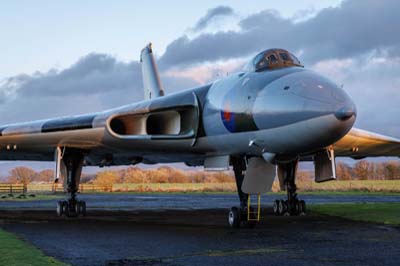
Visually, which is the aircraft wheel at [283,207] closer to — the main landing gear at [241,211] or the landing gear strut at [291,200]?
the landing gear strut at [291,200]

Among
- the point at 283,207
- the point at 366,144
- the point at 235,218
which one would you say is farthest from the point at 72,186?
the point at 366,144

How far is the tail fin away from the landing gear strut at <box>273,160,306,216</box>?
7.86m

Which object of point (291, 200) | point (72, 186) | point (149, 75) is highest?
point (149, 75)

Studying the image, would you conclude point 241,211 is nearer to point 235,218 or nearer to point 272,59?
point 235,218

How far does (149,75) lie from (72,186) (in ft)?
25.2

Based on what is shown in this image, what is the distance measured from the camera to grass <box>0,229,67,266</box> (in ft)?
27.3

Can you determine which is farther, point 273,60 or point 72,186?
point 72,186

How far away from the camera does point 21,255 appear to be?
9.09 m

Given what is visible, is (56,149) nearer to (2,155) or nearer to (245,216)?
(2,155)

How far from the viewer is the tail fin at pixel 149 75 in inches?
1010

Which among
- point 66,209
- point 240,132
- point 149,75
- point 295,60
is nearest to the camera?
point 240,132

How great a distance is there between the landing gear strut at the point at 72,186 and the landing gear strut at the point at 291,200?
6.91m

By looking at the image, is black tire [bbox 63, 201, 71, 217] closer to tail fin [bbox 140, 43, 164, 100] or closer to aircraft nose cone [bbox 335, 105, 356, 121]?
tail fin [bbox 140, 43, 164, 100]

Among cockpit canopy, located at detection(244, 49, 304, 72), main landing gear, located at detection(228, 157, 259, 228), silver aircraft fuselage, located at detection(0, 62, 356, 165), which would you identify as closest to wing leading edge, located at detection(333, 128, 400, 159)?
main landing gear, located at detection(228, 157, 259, 228)
